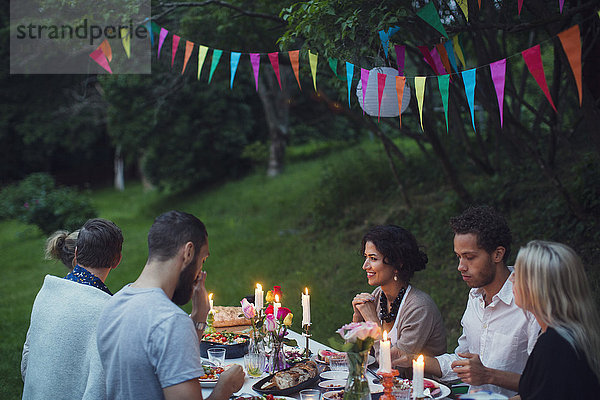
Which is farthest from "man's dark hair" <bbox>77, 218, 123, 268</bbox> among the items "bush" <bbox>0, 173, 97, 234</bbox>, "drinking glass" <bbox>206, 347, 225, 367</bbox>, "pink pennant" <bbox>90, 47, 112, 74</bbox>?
"bush" <bbox>0, 173, 97, 234</bbox>

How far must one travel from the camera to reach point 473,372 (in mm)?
2695

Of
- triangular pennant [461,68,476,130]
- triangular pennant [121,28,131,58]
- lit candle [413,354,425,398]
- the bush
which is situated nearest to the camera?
lit candle [413,354,425,398]

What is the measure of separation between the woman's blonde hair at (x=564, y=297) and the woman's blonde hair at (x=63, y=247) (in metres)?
2.36

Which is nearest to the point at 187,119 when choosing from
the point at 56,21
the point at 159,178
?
the point at 159,178

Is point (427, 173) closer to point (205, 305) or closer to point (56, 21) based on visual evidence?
point (56, 21)

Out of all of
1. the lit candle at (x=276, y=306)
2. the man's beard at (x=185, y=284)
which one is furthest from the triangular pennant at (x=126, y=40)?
A: the man's beard at (x=185, y=284)

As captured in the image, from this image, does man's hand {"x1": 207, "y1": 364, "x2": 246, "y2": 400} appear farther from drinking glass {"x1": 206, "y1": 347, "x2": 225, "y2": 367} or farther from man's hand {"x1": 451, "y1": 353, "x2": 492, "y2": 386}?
man's hand {"x1": 451, "y1": 353, "x2": 492, "y2": 386}

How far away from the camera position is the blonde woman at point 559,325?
217 cm

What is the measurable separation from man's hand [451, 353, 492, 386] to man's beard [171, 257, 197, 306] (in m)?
1.25

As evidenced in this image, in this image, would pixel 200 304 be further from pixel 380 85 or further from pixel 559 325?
pixel 380 85

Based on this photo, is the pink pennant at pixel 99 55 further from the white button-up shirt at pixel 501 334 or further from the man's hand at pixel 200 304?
the white button-up shirt at pixel 501 334

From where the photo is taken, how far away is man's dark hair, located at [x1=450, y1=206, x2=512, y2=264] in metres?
3.12

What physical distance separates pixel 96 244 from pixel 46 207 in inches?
402

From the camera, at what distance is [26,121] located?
18.8 meters
